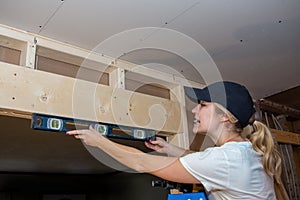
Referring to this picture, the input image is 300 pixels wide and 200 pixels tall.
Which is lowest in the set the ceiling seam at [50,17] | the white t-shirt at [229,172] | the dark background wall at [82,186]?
the dark background wall at [82,186]

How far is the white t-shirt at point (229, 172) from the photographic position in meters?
1.15

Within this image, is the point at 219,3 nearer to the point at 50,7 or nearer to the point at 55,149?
the point at 50,7

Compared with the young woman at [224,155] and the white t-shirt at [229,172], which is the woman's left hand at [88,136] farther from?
the white t-shirt at [229,172]

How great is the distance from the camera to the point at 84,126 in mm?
1539

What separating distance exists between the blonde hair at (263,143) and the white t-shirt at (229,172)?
70 mm

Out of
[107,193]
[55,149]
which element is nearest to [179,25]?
[55,149]

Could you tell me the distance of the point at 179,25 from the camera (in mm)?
1606

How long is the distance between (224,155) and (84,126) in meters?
0.74

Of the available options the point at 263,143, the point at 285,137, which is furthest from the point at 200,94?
the point at 285,137

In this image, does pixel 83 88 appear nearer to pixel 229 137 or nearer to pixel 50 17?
pixel 50 17

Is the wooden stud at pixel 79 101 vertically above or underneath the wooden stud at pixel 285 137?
above

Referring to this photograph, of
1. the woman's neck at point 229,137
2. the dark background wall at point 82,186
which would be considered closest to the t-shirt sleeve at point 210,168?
the woman's neck at point 229,137

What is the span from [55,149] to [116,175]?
2.82 meters

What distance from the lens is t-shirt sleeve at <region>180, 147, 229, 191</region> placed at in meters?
1.14
